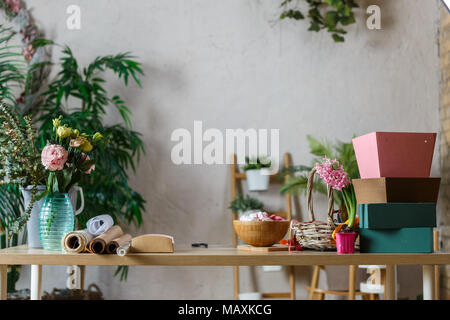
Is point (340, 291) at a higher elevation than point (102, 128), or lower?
lower

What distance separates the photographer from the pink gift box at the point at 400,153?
1.76m

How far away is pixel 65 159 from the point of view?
183cm

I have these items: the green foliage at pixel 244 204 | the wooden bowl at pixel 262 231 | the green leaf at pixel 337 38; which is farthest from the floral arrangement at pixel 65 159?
the green leaf at pixel 337 38

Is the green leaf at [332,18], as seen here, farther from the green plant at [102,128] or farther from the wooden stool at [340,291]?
the wooden stool at [340,291]

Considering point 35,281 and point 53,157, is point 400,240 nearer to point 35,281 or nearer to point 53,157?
point 53,157

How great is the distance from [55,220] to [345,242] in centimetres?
100

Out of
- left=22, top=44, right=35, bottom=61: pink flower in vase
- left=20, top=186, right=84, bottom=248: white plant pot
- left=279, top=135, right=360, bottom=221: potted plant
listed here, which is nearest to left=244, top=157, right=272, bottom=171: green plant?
left=279, top=135, right=360, bottom=221: potted plant

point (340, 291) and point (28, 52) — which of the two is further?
point (28, 52)

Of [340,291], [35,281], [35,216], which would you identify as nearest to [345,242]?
[35,216]

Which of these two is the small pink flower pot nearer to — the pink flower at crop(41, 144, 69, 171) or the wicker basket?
the wicker basket

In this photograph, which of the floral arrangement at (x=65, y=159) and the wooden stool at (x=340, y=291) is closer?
the floral arrangement at (x=65, y=159)

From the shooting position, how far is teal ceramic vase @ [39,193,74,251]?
178 centimetres

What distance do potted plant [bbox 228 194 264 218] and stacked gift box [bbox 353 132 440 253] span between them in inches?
76.7

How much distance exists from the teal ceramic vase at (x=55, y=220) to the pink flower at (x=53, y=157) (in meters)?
0.11
